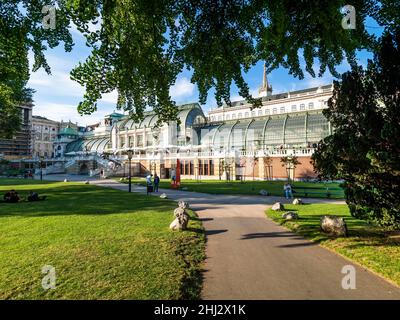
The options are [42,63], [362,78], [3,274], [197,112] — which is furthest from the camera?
[197,112]

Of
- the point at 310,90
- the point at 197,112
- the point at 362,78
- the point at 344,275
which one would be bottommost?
the point at 344,275

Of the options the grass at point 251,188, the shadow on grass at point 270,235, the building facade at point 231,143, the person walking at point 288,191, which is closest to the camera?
the shadow on grass at point 270,235

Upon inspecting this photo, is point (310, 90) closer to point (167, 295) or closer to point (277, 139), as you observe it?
point (277, 139)

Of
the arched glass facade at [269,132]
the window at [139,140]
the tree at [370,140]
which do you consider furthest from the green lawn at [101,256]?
the window at [139,140]

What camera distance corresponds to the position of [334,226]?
9.79 meters

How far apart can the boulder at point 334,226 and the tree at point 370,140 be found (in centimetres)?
84

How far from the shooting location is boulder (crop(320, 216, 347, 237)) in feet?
31.7

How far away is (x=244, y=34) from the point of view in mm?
6375

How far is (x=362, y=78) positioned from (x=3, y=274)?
1183 centimetres

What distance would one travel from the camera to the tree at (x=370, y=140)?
754 centimetres

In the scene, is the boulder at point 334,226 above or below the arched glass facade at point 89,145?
below

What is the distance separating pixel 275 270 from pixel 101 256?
182 inches

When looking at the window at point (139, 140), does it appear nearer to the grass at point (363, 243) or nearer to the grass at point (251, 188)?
the grass at point (251, 188)
